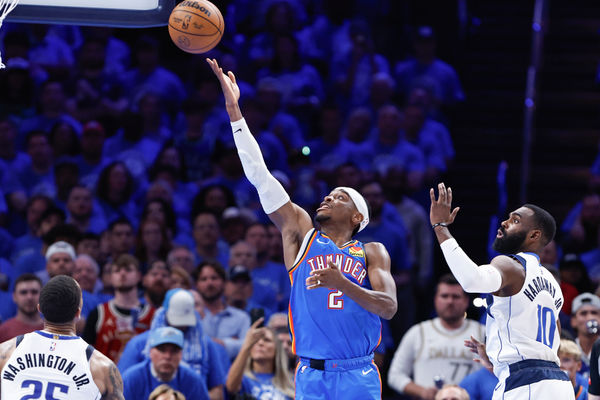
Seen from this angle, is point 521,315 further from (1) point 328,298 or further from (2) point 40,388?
(2) point 40,388

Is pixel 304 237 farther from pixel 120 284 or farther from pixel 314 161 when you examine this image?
pixel 314 161

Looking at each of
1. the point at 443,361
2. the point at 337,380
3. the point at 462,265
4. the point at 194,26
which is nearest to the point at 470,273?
the point at 462,265

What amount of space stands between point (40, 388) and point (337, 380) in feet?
6.26

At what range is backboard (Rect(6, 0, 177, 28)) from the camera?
6527 mm

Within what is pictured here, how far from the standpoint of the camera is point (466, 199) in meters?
13.9

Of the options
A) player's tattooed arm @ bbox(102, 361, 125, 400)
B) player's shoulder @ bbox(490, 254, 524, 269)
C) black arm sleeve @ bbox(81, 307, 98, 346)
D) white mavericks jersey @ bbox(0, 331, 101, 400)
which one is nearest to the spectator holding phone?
black arm sleeve @ bbox(81, 307, 98, 346)

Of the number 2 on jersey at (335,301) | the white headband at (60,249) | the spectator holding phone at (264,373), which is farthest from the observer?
the white headband at (60,249)

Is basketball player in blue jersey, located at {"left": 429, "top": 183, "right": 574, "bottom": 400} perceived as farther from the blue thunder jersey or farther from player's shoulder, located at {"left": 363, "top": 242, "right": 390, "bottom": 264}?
the blue thunder jersey

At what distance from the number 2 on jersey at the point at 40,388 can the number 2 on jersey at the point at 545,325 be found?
9.99 feet

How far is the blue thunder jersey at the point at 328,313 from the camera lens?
6.80 meters

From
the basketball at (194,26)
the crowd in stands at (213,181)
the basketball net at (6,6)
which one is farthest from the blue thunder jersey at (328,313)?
the basketball net at (6,6)

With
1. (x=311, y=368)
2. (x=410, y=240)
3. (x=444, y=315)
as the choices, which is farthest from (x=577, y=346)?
(x=410, y=240)

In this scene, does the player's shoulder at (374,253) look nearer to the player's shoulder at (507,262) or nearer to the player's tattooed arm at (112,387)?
the player's shoulder at (507,262)

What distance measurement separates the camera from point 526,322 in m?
6.56
